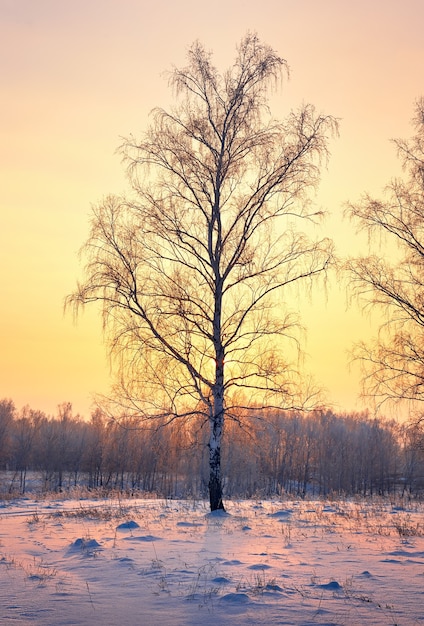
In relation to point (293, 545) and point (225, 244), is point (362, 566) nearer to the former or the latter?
point (293, 545)

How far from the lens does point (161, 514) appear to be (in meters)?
14.9

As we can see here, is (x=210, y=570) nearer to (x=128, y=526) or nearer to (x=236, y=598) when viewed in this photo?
(x=236, y=598)

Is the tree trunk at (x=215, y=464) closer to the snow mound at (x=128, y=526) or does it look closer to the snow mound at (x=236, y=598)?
the snow mound at (x=128, y=526)

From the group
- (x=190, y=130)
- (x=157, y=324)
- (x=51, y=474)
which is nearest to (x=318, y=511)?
(x=157, y=324)

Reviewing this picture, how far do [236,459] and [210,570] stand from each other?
48283 mm

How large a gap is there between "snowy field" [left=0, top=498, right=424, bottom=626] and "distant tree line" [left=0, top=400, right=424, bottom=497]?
91.3 inches

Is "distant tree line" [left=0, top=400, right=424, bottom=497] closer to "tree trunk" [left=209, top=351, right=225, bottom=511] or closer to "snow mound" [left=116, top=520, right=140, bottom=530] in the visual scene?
"tree trunk" [left=209, top=351, right=225, bottom=511]

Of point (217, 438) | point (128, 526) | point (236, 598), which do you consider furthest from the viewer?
point (217, 438)

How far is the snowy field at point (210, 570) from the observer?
5.80 m

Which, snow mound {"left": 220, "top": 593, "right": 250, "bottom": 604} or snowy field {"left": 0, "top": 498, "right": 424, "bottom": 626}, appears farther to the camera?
snow mound {"left": 220, "top": 593, "right": 250, "bottom": 604}

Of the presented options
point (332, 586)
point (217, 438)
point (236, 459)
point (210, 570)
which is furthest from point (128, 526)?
point (236, 459)

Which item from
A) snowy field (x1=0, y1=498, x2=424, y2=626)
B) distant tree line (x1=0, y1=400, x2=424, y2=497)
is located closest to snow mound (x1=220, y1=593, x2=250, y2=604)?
snowy field (x1=0, y1=498, x2=424, y2=626)

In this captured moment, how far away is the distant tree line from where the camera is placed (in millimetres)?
15781

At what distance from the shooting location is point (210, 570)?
7.87m
